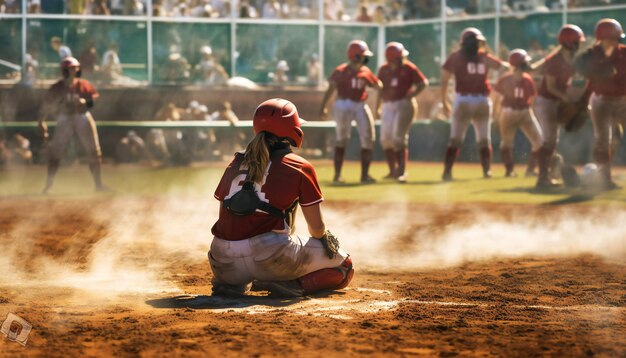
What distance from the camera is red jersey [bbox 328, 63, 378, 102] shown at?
61.5 ft

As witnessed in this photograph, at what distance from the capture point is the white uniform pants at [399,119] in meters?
19.2

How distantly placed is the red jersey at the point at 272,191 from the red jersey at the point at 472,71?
12033 mm

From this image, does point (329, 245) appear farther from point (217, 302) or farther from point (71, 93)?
point (71, 93)

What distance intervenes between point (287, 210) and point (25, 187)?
12.7 metres

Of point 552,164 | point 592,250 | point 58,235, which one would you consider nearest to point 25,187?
point 58,235

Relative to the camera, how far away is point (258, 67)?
A: 30.4m

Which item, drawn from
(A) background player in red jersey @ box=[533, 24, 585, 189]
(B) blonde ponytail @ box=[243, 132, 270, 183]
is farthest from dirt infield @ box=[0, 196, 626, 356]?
(A) background player in red jersey @ box=[533, 24, 585, 189]

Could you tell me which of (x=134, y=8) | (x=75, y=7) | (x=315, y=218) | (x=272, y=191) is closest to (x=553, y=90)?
(x=315, y=218)

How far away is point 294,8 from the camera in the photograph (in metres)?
31.3

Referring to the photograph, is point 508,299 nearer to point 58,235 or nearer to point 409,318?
point 409,318

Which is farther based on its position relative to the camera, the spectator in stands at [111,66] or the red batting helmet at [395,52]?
the spectator in stands at [111,66]

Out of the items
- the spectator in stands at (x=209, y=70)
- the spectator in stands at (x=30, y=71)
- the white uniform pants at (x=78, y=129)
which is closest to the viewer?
the white uniform pants at (x=78, y=129)

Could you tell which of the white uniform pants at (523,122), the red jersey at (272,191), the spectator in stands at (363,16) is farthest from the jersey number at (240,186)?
the spectator in stands at (363,16)

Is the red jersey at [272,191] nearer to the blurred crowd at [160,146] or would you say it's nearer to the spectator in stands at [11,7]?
the blurred crowd at [160,146]
